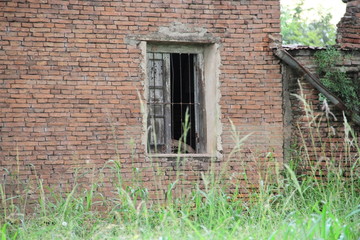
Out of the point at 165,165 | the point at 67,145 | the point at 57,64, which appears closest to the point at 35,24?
the point at 57,64

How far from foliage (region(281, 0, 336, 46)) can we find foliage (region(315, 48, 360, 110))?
14.5m

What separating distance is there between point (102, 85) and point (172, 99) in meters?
1.29

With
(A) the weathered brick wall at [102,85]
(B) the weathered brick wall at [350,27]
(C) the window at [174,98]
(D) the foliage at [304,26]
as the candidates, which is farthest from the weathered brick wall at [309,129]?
(D) the foliage at [304,26]

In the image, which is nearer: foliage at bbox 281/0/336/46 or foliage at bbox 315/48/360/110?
foliage at bbox 315/48/360/110

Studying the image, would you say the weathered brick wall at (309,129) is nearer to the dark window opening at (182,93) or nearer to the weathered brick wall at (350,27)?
the dark window opening at (182,93)

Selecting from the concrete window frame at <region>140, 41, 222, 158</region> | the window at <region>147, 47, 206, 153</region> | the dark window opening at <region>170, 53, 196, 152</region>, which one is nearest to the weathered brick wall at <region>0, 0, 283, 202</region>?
the concrete window frame at <region>140, 41, 222, 158</region>

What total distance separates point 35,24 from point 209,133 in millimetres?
3055

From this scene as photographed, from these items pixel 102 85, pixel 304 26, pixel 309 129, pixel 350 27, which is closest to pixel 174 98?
pixel 102 85

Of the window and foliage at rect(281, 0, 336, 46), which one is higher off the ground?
foliage at rect(281, 0, 336, 46)

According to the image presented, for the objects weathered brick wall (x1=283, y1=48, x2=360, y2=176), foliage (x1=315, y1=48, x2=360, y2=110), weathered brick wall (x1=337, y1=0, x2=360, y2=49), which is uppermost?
weathered brick wall (x1=337, y1=0, x2=360, y2=49)

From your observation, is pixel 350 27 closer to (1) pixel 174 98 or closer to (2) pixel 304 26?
(1) pixel 174 98

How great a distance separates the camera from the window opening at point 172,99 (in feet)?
32.4

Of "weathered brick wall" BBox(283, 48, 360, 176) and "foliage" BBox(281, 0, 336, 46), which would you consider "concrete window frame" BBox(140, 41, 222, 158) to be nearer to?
"weathered brick wall" BBox(283, 48, 360, 176)

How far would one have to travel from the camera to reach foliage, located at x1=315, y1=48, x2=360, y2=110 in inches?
406
